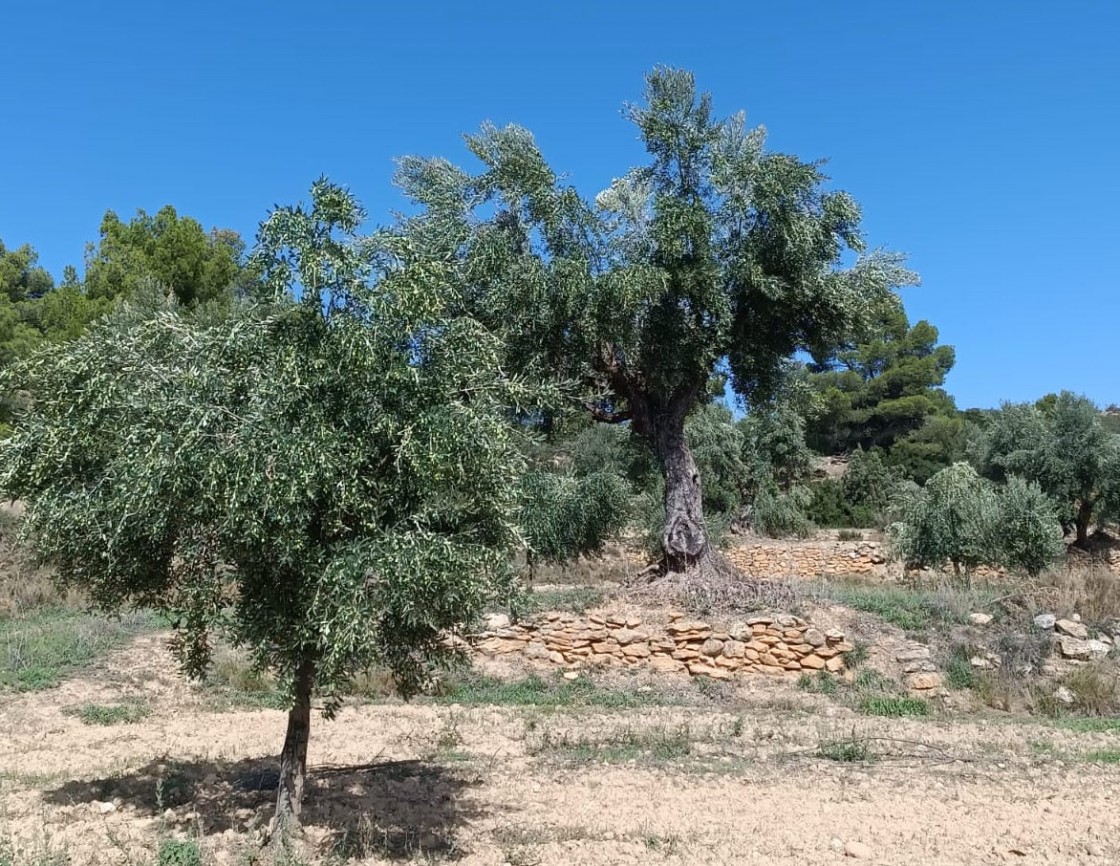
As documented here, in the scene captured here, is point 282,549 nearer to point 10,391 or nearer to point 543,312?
point 10,391

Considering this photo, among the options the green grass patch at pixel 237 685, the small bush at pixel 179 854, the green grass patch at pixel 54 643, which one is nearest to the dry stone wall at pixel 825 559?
the green grass patch at pixel 237 685

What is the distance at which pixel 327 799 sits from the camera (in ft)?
22.8

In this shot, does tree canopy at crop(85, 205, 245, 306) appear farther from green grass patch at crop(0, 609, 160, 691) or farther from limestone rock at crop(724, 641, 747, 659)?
limestone rock at crop(724, 641, 747, 659)

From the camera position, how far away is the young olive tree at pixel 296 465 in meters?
5.14

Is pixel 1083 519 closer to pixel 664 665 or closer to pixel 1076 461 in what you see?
pixel 1076 461

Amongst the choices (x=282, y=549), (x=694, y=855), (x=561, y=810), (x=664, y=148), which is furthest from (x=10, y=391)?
(x=664, y=148)

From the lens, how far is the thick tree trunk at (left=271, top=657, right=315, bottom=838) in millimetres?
5922

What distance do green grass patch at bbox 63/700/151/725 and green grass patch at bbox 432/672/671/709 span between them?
10.5 ft

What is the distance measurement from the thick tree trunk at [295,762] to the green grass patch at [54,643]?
5089 mm

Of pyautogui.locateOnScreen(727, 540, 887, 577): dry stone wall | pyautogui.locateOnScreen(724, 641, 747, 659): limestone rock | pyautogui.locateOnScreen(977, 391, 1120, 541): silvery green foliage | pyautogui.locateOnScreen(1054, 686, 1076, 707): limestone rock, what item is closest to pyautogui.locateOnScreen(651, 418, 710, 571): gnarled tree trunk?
pyautogui.locateOnScreen(724, 641, 747, 659): limestone rock

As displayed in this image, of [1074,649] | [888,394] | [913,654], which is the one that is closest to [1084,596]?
[1074,649]

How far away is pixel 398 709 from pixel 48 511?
5492mm

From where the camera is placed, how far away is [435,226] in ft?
43.4

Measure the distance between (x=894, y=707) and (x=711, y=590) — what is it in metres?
3.31
